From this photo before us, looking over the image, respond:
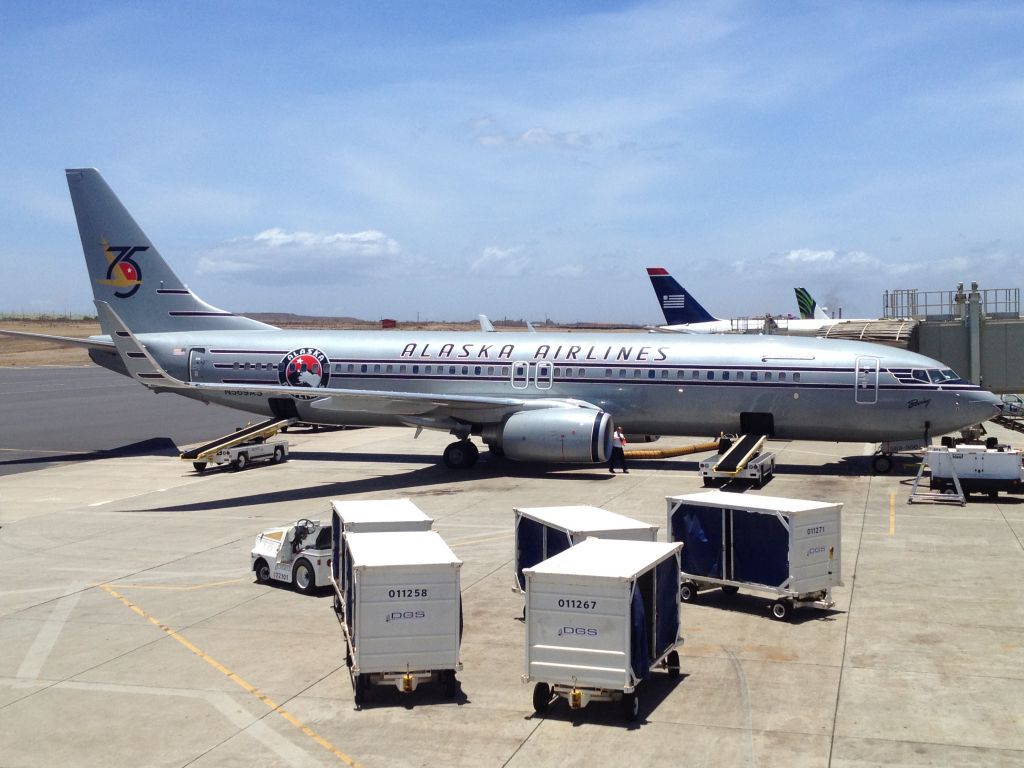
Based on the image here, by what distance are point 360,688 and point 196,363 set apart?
96.3 feet

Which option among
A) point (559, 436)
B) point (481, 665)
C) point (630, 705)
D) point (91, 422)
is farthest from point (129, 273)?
point (630, 705)

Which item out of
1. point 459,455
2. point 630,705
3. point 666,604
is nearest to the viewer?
point 630,705

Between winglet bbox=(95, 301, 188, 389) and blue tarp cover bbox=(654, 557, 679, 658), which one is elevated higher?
winglet bbox=(95, 301, 188, 389)

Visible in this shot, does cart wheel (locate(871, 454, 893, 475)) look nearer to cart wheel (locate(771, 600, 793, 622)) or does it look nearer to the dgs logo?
cart wheel (locate(771, 600, 793, 622))

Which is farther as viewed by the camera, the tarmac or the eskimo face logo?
the eskimo face logo

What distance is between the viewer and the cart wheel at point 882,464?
113ft

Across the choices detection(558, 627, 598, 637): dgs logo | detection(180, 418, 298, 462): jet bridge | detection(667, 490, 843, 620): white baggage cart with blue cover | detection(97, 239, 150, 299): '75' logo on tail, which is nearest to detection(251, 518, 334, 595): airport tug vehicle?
detection(667, 490, 843, 620): white baggage cart with blue cover

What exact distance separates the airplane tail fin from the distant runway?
42.1 meters

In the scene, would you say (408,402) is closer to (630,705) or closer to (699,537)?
(699,537)

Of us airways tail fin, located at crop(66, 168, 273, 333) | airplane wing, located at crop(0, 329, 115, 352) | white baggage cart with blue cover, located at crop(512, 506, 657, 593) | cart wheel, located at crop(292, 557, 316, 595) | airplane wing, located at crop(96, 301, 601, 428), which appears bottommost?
cart wheel, located at crop(292, 557, 316, 595)

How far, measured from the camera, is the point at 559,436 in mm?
33062

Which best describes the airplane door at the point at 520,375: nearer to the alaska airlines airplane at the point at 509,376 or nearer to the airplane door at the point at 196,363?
the alaska airlines airplane at the point at 509,376

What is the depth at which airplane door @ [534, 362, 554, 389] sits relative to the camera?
36375mm

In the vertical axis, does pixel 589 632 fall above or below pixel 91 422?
above
